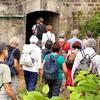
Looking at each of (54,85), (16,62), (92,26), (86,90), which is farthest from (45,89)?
(92,26)

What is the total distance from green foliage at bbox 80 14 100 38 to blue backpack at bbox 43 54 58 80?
7.19 m

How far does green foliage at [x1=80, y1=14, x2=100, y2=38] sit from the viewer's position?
1617cm

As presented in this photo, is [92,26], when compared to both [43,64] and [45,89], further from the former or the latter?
[45,89]

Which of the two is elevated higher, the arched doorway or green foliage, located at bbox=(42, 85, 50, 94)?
green foliage, located at bbox=(42, 85, 50, 94)

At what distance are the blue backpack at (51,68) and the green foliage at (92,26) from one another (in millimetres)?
7194

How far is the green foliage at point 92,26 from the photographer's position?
53.1 feet

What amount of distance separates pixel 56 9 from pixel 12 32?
6.08ft

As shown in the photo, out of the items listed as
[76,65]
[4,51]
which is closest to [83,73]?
[4,51]

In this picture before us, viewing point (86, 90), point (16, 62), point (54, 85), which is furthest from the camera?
point (54, 85)

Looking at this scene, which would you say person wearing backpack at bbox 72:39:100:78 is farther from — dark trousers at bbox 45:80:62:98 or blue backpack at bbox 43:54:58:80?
dark trousers at bbox 45:80:62:98

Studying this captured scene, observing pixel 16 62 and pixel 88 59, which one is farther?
pixel 16 62

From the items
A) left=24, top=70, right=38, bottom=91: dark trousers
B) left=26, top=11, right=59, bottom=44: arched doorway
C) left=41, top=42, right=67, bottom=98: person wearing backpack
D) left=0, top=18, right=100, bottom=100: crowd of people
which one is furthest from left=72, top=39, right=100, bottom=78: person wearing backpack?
left=26, top=11, right=59, bottom=44: arched doorway

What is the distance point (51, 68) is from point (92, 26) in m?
7.73

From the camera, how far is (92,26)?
1634cm
